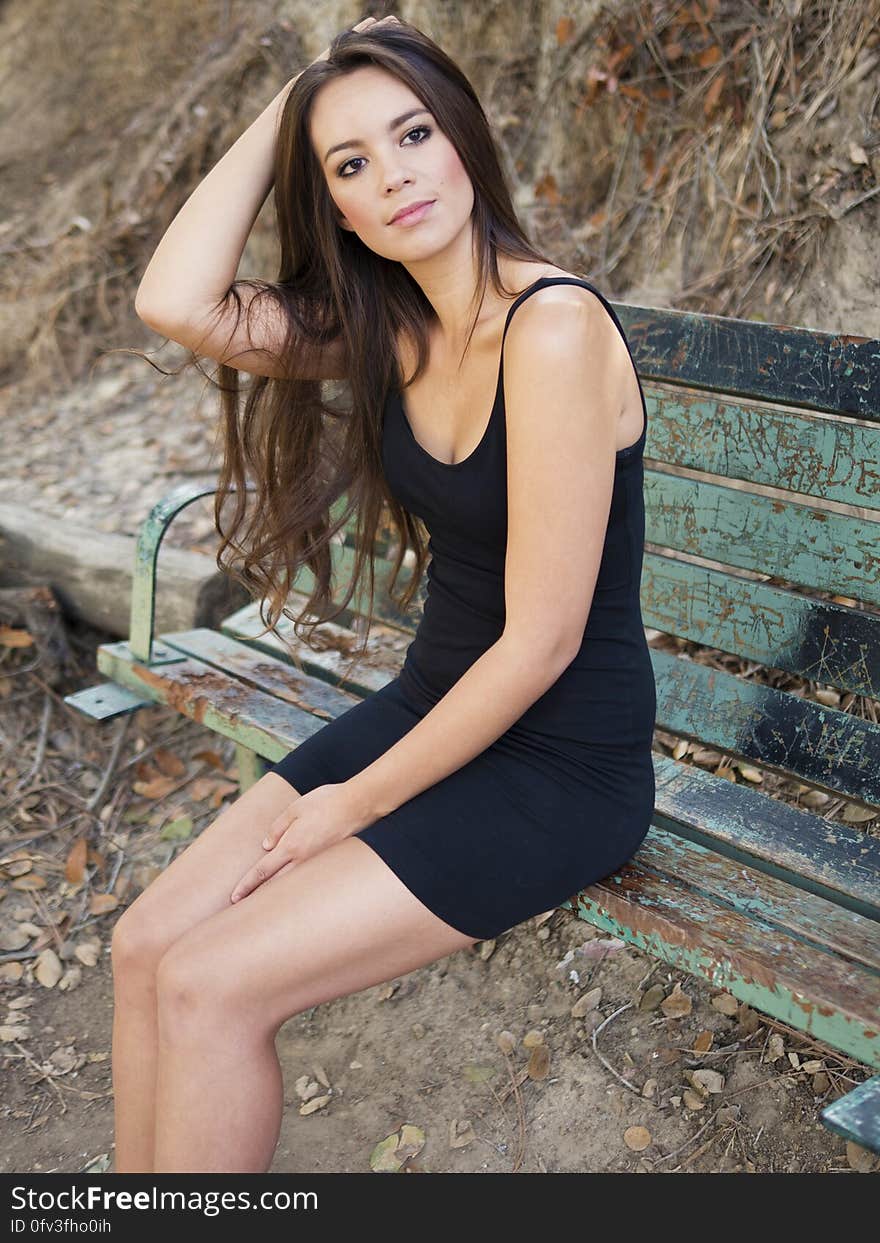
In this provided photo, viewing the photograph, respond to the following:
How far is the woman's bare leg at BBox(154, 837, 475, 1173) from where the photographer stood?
1922mm

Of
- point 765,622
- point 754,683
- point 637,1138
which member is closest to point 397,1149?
point 637,1138

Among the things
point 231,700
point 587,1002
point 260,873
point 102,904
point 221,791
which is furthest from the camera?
point 221,791

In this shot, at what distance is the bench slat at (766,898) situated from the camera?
6.73ft

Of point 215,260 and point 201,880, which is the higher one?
point 215,260

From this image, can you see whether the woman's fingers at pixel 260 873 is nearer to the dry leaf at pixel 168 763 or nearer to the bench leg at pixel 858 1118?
the bench leg at pixel 858 1118

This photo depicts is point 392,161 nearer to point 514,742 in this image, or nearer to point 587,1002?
point 514,742

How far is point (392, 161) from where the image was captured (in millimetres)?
2098

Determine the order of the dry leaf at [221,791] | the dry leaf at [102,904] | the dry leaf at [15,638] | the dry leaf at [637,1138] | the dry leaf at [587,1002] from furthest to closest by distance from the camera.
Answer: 1. the dry leaf at [15,638]
2. the dry leaf at [221,791]
3. the dry leaf at [102,904]
4. the dry leaf at [587,1002]
5. the dry leaf at [637,1138]

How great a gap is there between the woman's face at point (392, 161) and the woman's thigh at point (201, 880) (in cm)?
103

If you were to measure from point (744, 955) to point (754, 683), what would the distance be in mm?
775

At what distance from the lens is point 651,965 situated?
9.45 feet

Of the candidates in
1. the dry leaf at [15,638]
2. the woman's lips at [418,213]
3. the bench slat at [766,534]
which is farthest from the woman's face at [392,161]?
the dry leaf at [15,638]

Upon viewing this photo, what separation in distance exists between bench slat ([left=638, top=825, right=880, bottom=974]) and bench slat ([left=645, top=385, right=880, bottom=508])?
746 millimetres
